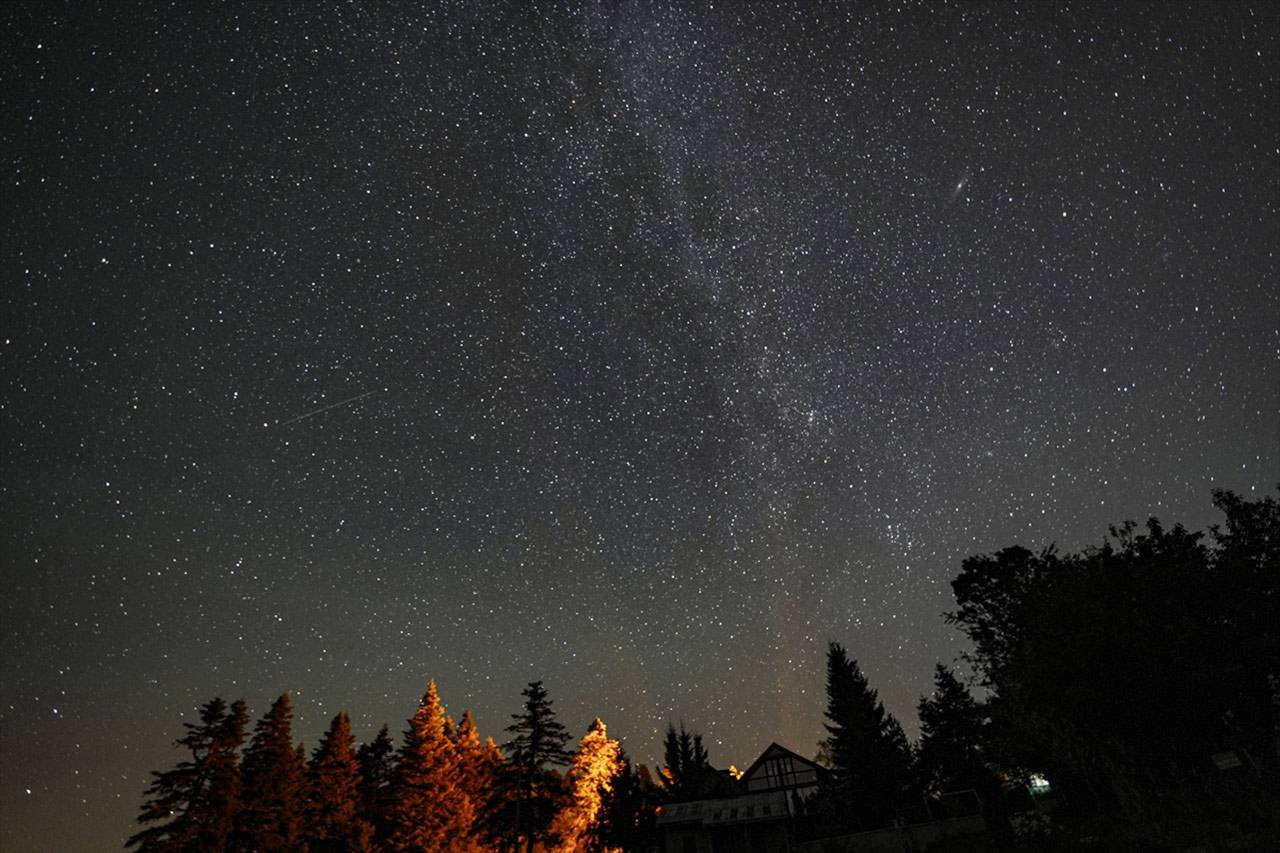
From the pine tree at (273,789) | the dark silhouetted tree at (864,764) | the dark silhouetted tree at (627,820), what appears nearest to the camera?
the pine tree at (273,789)

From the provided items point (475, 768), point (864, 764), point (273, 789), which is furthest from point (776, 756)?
point (273, 789)

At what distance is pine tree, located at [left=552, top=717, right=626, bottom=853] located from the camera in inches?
1529

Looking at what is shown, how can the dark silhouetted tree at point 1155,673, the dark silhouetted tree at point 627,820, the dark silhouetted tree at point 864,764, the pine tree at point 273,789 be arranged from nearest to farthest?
the dark silhouetted tree at point 1155,673
the pine tree at point 273,789
the dark silhouetted tree at point 864,764
the dark silhouetted tree at point 627,820

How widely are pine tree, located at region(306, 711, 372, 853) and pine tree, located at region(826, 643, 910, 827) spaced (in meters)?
28.9

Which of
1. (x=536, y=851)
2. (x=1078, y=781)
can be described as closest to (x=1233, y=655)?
(x=1078, y=781)

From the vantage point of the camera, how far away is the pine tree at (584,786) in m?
38.8

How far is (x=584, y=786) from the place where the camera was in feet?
129

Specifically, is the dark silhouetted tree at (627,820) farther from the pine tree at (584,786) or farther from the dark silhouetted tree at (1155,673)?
the dark silhouetted tree at (1155,673)

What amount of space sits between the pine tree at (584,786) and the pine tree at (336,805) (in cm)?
1190

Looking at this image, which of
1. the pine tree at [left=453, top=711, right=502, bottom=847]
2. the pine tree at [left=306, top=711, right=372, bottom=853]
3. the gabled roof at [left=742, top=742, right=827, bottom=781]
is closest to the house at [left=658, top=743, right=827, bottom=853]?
the gabled roof at [left=742, top=742, right=827, bottom=781]

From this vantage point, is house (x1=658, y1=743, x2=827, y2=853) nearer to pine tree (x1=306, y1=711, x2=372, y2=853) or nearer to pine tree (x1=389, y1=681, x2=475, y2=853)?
pine tree (x1=389, y1=681, x2=475, y2=853)

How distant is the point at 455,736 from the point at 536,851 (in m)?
11.8

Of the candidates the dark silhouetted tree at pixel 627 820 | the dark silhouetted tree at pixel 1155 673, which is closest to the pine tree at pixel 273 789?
the dark silhouetted tree at pixel 627 820

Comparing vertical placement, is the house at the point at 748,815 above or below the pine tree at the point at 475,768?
below
